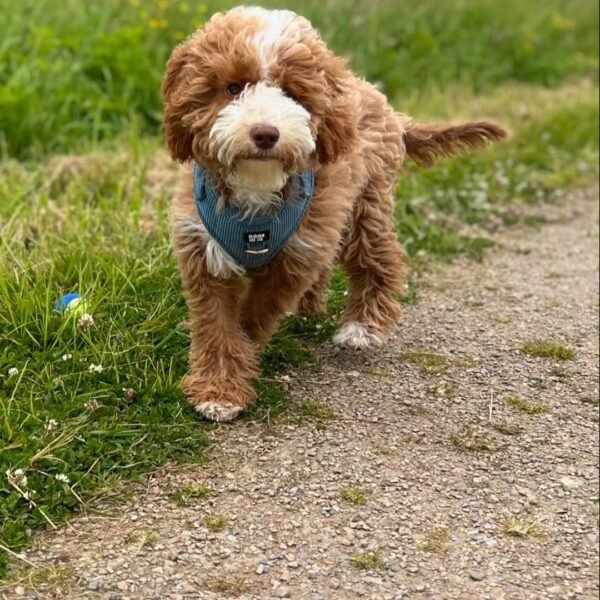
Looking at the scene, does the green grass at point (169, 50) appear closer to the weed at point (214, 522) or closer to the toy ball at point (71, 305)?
the toy ball at point (71, 305)

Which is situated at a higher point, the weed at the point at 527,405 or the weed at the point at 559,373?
the weed at the point at 527,405

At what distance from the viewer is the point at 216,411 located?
3793 mm

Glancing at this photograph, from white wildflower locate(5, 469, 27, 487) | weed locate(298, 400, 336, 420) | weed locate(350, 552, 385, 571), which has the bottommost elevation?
weed locate(298, 400, 336, 420)

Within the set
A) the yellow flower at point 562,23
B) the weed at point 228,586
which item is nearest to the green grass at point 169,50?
the yellow flower at point 562,23

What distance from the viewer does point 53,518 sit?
324 centimetres

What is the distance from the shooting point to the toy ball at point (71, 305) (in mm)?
4110

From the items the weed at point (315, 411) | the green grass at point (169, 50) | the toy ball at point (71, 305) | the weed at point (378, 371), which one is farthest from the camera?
the green grass at point (169, 50)

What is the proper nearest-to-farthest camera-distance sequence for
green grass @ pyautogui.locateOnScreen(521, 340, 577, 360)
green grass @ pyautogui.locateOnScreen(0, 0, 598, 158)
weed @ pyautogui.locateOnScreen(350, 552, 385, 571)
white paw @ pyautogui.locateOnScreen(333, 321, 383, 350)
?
1. weed @ pyautogui.locateOnScreen(350, 552, 385, 571)
2. white paw @ pyautogui.locateOnScreen(333, 321, 383, 350)
3. green grass @ pyautogui.locateOnScreen(521, 340, 577, 360)
4. green grass @ pyautogui.locateOnScreen(0, 0, 598, 158)

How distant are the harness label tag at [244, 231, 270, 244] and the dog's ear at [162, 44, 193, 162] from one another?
37 cm

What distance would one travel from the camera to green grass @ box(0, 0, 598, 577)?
3.60m

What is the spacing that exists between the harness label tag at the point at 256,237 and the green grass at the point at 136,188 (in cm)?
68

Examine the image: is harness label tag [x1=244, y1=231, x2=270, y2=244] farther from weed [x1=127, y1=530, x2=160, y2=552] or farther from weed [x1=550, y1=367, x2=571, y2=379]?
weed [x1=550, y1=367, x2=571, y2=379]

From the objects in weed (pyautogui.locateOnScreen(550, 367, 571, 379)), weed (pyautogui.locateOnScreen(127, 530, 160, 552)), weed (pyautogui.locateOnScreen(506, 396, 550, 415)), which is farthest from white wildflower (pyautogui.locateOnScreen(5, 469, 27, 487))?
weed (pyautogui.locateOnScreen(550, 367, 571, 379))

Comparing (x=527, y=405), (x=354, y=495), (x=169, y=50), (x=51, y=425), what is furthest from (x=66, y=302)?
(x=169, y=50)
